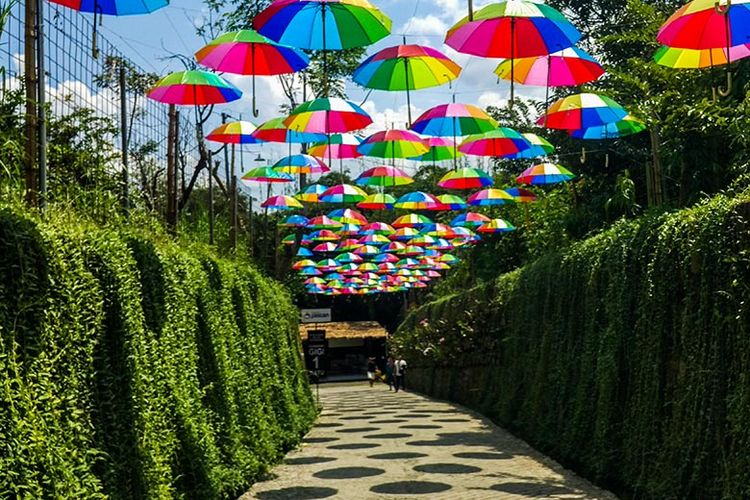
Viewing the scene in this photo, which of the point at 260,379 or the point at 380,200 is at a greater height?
the point at 380,200

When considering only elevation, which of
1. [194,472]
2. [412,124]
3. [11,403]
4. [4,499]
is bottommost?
[194,472]

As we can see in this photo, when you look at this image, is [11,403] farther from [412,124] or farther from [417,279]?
[417,279]

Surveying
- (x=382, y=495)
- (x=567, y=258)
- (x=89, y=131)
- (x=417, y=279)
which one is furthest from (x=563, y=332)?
(x=417, y=279)

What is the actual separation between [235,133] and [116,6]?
560 centimetres

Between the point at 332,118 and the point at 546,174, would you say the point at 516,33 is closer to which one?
the point at 332,118

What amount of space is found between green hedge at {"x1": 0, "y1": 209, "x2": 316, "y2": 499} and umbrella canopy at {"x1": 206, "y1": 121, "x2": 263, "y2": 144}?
314cm

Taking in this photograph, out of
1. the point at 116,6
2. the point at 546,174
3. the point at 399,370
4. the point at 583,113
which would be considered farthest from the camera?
the point at 399,370

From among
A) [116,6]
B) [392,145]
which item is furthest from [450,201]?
[116,6]

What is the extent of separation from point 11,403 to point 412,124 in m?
8.98

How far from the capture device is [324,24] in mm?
7809

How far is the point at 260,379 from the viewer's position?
1184 cm

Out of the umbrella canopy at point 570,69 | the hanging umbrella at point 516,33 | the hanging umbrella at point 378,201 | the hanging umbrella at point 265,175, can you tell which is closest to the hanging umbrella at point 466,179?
the hanging umbrella at point 378,201

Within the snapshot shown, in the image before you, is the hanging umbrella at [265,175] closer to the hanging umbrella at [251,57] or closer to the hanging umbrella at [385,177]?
the hanging umbrella at [385,177]

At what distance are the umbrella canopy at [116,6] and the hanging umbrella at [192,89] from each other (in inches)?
108
